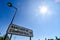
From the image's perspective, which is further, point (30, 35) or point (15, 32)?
point (30, 35)

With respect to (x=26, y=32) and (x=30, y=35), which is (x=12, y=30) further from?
(x=30, y=35)

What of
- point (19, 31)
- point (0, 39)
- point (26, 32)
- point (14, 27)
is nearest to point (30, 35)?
point (26, 32)

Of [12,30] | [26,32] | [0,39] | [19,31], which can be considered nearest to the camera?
[12,30]

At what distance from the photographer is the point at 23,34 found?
61.0 feet

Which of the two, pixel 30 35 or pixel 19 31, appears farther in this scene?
pixel 30 35

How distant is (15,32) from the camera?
17047mm

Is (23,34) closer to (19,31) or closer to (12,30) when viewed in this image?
(19,31)

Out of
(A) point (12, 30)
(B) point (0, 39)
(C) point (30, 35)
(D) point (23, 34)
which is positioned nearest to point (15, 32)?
(A) point (12, 30)

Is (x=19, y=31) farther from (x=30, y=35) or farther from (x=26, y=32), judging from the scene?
(x=30, y=35)

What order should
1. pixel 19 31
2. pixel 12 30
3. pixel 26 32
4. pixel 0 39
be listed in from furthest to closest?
pixel 0 39, pixel 26 32, pixel 19 31, pixel 12 30

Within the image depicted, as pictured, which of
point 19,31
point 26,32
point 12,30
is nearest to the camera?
point 12,30

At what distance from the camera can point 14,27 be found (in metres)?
16.8

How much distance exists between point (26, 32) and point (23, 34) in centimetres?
112

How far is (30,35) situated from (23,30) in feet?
9.39
